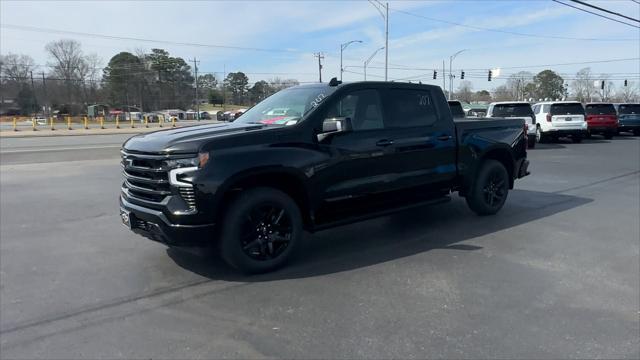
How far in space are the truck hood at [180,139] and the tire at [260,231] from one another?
24.5 inches

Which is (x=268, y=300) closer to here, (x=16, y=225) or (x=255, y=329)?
(x=255, y=329)

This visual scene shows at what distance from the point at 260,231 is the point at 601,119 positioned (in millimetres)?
24752

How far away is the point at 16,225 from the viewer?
6891 mm

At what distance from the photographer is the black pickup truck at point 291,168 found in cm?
434

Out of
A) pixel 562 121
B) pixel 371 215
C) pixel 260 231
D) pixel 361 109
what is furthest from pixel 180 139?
pixel 562 121

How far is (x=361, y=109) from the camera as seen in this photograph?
18.0 ft

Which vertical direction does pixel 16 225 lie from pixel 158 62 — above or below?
below

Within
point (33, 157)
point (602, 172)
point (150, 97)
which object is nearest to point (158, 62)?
point (150, 97)

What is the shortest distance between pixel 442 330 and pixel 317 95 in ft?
9.30

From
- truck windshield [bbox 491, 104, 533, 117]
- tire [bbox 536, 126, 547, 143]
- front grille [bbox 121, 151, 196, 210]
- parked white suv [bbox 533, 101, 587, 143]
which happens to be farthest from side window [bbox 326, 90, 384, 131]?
tire [bbox 536, 126, 547, 143]

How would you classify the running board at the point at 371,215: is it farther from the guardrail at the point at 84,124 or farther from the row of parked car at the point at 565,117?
the guardrail at the point at 84,124

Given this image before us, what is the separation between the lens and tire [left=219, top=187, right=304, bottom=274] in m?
4.52

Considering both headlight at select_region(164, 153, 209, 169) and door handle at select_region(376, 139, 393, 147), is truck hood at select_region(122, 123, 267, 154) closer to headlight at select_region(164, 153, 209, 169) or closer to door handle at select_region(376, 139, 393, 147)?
headlight at select_region(164, 153, 209, 169)

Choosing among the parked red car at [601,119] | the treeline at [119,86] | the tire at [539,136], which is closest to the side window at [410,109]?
the tire at [539,136]
